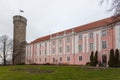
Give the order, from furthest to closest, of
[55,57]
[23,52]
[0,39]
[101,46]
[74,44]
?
[23,52], [0,39], [55,57], [74,44], [101,46]

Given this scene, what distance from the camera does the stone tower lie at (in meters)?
73.4

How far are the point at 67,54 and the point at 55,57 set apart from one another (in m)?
6.58

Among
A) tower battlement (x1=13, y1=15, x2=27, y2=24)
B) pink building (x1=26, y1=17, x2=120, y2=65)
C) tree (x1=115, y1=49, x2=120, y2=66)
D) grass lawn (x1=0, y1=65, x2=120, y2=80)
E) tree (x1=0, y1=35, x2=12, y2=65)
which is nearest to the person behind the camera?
grass lawn (x1=0, y1=65, x2=120, y2=80)

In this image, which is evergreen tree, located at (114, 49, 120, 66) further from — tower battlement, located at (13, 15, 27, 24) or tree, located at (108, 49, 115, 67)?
tower battlement, located at (13, 15, 27, 24)

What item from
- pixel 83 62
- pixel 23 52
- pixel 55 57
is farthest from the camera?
pixel 23 52

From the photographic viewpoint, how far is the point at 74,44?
5431 cm

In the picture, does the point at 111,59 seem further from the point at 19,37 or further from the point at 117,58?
the point at 19,37

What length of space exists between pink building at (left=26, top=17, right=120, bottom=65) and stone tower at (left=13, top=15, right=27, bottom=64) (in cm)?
598

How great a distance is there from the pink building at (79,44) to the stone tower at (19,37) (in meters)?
5.98

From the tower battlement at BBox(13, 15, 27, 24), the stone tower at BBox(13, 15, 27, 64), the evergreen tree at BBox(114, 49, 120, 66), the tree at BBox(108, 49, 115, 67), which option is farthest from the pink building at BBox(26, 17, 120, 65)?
the tower battlement at BBox(13, 15, 27, 24)

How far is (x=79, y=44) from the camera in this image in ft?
173

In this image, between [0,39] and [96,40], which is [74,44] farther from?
[0,39]

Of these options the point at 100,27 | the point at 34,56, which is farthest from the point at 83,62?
the point at 34,56

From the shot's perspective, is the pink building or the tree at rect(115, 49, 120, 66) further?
the pink building
